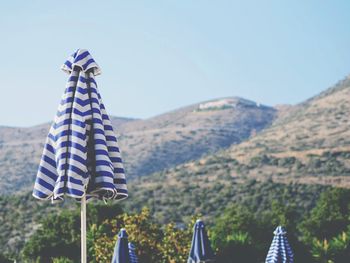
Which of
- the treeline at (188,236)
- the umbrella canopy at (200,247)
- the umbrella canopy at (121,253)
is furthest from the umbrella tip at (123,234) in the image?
the treeline at (188,236)

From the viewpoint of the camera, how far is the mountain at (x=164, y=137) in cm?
8069

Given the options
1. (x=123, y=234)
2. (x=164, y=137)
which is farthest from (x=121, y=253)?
(x=164, y=137)

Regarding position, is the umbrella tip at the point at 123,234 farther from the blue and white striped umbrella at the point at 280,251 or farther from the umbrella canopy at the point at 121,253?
the blue and white striped umbrella at the point at 280,251

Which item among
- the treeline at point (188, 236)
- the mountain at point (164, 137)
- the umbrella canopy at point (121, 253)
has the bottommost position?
the treeline at point (188, 236)

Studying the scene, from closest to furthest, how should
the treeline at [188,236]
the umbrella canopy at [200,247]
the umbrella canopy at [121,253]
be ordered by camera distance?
1. the umbrella canopy at [121,253]
2. the umbrella canopy at [200,247]
3. the treeline at [188,236]

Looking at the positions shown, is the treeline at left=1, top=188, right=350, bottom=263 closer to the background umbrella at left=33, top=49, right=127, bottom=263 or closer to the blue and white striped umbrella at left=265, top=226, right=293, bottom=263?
the blue and white striped umbrella at left=265, top=226, right=293, bottom=263

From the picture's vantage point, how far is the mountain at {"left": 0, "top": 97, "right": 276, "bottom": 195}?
8069 centimetres

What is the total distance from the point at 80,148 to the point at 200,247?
9.70m

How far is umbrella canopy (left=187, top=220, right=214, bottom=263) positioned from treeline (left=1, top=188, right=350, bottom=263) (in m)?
5.04

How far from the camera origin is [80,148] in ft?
20.6

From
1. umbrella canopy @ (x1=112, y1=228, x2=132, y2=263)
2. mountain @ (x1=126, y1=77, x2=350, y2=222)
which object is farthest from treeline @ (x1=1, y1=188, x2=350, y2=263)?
umbrella canopy @ (x1=112, y1=228, x2=132, y2=263)

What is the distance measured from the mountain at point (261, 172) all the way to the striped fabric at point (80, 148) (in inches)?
1384

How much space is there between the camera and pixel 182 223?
4047cm

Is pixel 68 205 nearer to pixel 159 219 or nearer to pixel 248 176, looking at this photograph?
pixel 159 219
